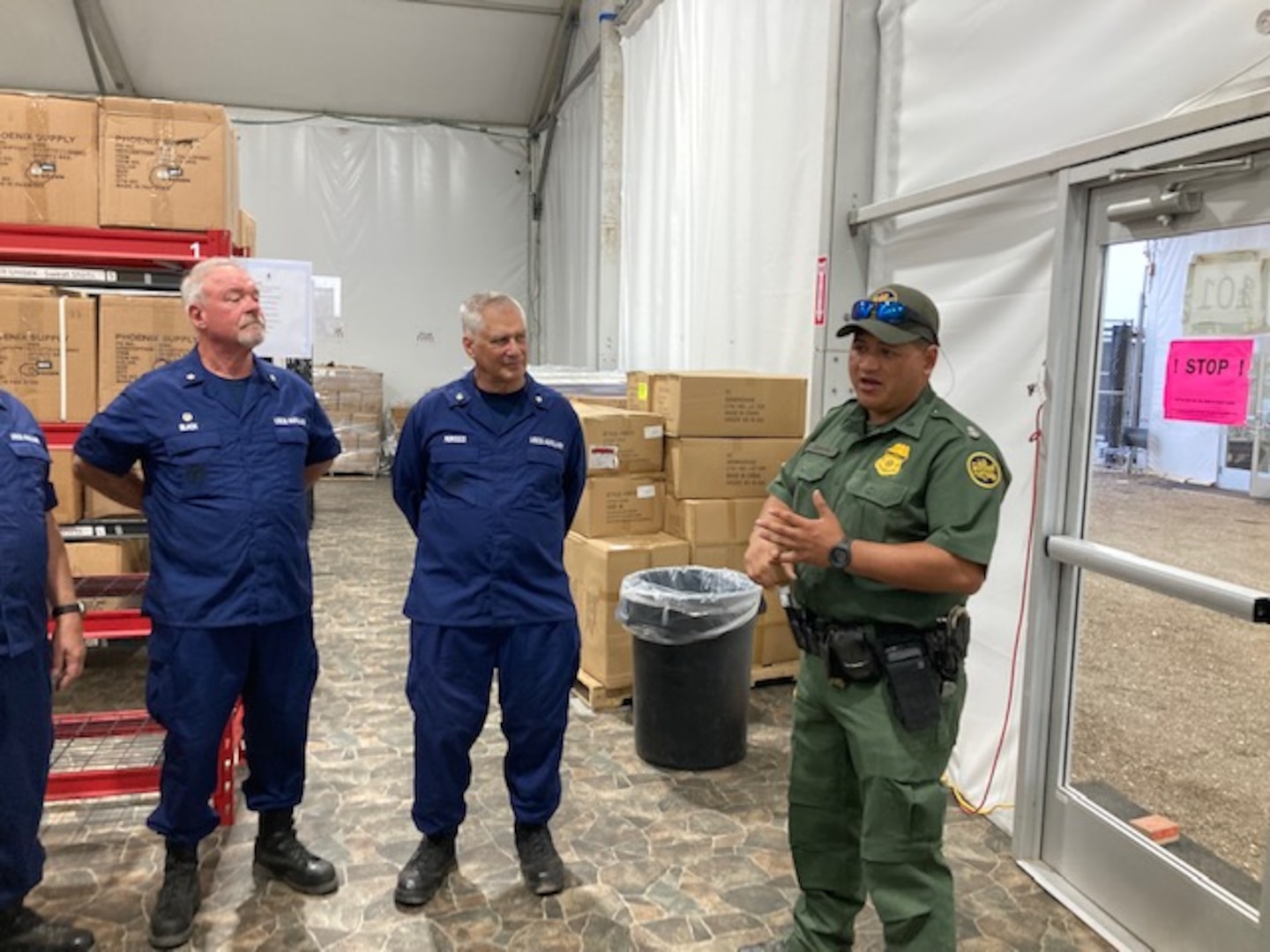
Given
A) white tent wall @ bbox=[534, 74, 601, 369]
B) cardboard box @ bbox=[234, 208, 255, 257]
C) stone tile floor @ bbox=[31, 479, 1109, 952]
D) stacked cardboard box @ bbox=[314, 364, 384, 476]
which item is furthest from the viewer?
stacked cardboard box @ bbox=[314, 364, 384, 476]

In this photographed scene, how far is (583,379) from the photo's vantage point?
5910 millimetres

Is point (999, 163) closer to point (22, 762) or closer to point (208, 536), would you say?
point (208, 536)

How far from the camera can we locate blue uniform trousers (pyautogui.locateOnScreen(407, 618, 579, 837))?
8.40 feet

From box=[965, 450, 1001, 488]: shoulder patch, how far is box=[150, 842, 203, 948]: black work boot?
7.24 ft

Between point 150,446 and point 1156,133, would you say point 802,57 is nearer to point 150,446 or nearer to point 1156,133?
point 1156,133

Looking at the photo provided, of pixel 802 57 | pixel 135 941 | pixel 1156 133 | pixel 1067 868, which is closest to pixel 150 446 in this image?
pixel 135 941

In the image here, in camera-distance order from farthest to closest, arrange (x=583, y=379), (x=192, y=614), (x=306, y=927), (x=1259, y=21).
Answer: (x=583, y=379) < (x=306, y=927) < (x=192, y=614) < (x=1259, y=21)

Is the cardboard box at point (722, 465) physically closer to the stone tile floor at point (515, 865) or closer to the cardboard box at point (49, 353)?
the stone tile floor at point (515, 865)

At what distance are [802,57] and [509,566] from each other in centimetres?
325

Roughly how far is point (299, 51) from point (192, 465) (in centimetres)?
936

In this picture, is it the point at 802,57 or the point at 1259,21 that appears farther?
the point at 802,57

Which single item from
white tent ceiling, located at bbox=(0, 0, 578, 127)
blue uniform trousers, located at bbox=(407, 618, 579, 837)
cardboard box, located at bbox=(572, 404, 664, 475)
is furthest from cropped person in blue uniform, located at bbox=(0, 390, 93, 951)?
white tent ceiling, located at bbox=(0, 0, 578, 127)

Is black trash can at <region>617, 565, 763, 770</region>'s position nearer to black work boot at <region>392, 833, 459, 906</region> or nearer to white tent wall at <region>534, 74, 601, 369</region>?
black work boot at <region>392, 833, 459, 906</region>

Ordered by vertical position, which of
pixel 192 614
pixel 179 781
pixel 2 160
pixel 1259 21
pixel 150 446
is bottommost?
pixel 179 781
